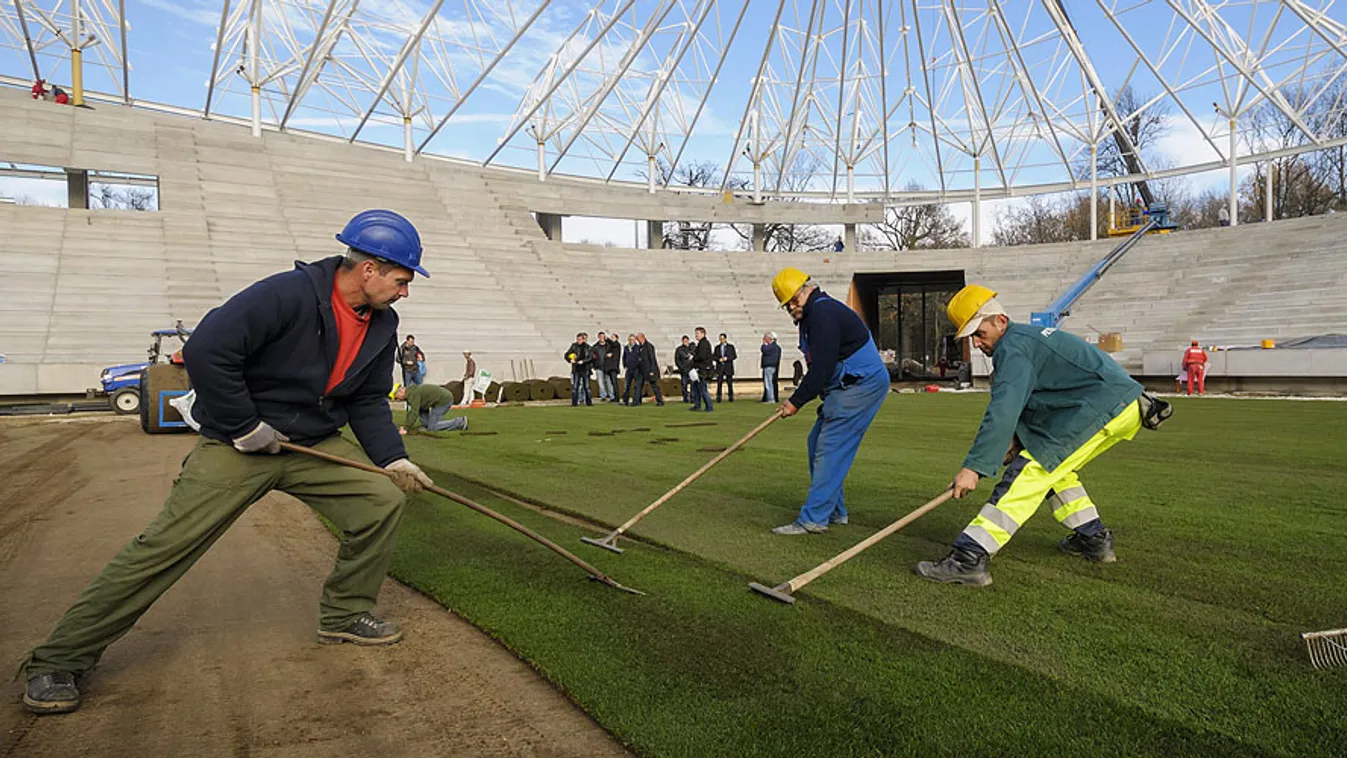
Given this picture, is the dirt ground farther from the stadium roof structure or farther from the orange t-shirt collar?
the stadium roof structure

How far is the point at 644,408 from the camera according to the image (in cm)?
2142

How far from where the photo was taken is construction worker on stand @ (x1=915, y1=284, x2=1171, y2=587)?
441 centimetres

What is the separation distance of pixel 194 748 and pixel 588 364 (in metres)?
20.1

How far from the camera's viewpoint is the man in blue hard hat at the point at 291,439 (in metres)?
3.29

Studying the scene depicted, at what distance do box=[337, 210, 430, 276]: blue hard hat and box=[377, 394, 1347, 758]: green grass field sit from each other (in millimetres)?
1747

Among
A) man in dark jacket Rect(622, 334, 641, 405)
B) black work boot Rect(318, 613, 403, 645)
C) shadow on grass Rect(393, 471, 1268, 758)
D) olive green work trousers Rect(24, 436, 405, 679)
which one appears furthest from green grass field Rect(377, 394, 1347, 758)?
man in dark jacket Rect(622, 334, 641, 405)

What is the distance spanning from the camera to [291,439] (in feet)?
12.0

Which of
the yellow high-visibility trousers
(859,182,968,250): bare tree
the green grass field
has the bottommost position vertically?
the green grass field

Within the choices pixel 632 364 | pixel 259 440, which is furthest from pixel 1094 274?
pixel 259 440

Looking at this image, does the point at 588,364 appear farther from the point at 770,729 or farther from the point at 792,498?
the point at 770,729

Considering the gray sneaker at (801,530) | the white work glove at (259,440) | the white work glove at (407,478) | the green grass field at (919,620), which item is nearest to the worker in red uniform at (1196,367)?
the green grass field at (919,620)

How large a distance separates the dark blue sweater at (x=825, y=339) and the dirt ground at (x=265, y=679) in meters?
2.78

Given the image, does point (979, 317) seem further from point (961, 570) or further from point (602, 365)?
point (602, 365)

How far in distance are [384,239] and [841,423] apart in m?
3.39
